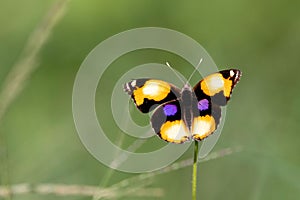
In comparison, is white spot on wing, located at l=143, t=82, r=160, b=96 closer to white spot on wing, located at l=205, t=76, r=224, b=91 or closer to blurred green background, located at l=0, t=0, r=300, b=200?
white spot on wing, located at l=205, t=76, r=224, b=91

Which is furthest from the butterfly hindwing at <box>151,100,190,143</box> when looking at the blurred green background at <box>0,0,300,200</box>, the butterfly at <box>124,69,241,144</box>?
the blurred green background at <box>0,0,300,200</box>

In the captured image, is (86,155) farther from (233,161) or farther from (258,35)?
(258,35)

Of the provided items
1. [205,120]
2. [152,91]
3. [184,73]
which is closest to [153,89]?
[152,91]

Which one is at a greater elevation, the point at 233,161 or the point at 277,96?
the point at 277,96

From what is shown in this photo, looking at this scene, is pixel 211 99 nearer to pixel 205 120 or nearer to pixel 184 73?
pixel 205 120

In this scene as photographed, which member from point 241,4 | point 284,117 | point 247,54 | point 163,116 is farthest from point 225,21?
point 163,116

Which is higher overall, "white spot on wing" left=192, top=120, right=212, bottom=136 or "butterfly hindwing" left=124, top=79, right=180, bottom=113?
"butterfly hindwing" left=124, top=79, right=180, bottom=113
